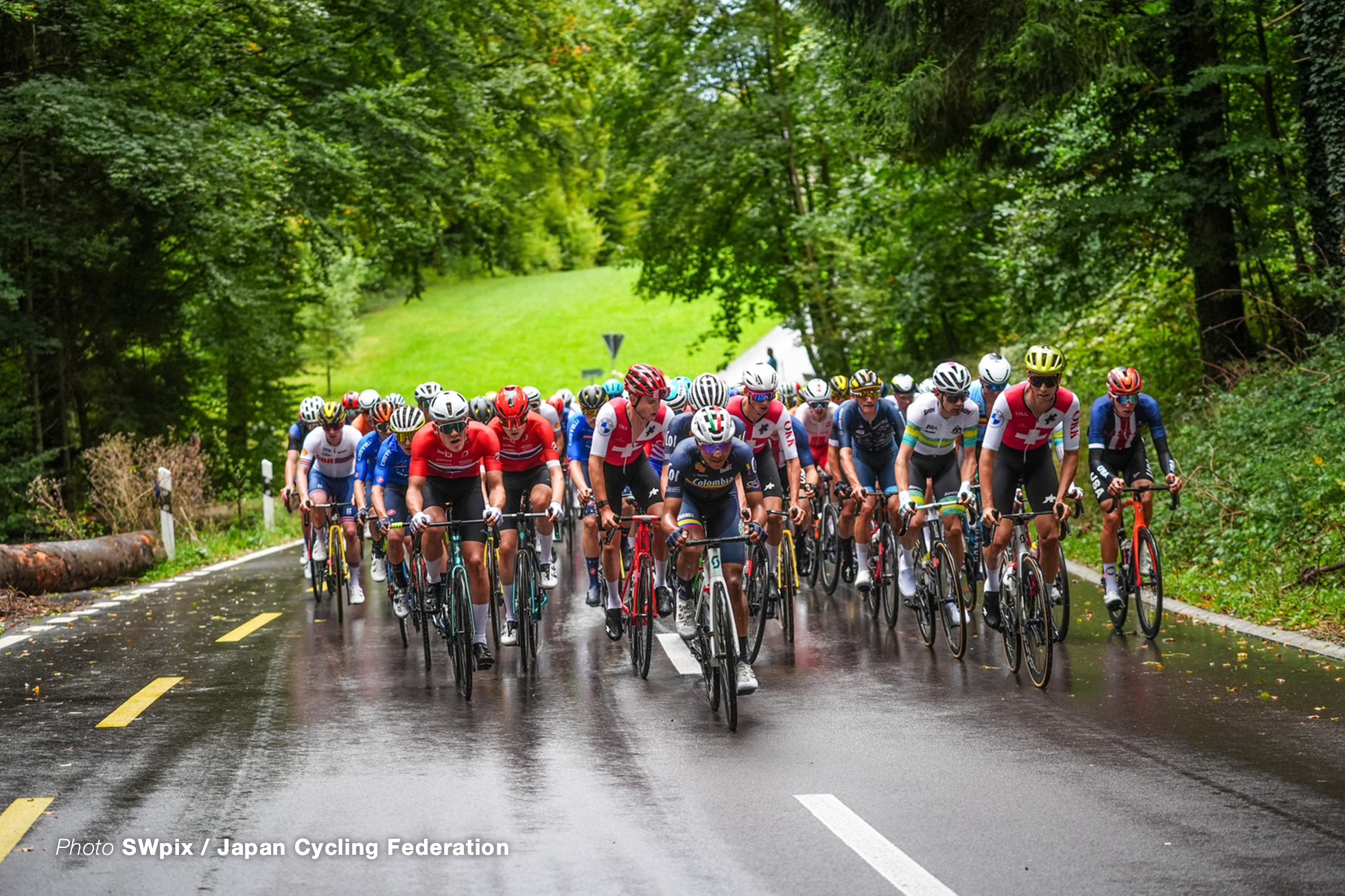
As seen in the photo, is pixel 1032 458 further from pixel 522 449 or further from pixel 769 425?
pixel 522 449

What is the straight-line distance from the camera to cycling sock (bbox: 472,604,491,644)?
9.53m

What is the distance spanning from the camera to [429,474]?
403 inches

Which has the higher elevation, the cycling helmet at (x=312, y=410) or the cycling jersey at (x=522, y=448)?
the cycling helmet at (x=312, y=410)

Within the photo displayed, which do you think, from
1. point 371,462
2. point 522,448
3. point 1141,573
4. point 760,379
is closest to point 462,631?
point 522,448

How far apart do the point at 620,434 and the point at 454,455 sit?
138 centimetres

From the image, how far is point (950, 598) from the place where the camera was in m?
10.6

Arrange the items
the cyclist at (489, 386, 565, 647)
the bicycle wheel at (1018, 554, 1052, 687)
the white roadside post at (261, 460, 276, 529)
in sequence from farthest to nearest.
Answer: the white roadside post at (261, 460, 276, 529) < the cyclist at (489, 386, 565, 647) < the bicycle wheel at (1018, 554, 1052, 687)

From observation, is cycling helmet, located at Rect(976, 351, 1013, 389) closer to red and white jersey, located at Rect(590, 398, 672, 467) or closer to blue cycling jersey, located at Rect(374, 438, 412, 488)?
red and white jersey, located at Rect(590, 398, 672, 467)

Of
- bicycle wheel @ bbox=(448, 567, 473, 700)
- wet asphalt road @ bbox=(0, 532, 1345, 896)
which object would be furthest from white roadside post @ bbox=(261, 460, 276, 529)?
Result: bicycle wheel @ bbox=(448, 567, 473, 700)

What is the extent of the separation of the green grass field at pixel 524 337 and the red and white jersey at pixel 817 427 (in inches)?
1912

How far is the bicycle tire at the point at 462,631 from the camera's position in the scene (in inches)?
357

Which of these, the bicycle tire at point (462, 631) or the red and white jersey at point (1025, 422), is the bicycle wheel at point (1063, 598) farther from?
the bicycle tire at point (462, 631)

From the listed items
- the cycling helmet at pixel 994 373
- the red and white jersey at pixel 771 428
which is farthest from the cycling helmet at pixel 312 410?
the cycling helmet at pixel 994 373

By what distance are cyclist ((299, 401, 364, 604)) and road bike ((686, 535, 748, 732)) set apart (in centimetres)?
612
